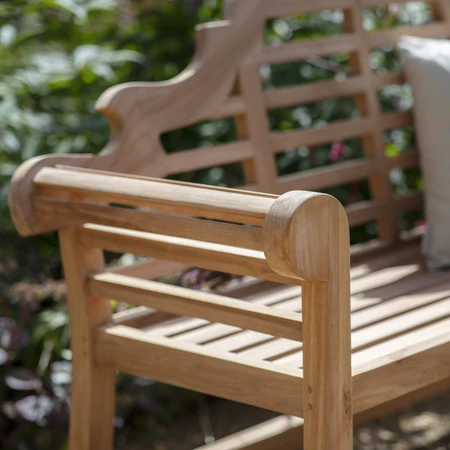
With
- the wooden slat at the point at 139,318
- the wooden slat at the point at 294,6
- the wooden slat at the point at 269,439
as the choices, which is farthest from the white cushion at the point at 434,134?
the wooden slat at the point at 139,318

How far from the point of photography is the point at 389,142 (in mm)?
2713

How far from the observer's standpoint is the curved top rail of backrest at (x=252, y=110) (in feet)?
5.96

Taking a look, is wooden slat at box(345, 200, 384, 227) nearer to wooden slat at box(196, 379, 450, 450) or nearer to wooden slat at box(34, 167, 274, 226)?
wooden slat at box(196, 379, 450, 450)

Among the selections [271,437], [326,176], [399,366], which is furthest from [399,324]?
[326,176]

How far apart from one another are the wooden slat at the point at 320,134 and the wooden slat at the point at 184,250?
0.55m

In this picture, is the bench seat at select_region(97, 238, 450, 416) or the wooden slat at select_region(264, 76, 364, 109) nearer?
the bench seat at select_region(97, 238, 450, 416)

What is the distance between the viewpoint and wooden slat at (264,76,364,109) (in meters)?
2.08

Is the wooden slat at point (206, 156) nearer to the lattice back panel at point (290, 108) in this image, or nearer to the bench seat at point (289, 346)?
the lattice back panel at point (290, 108)

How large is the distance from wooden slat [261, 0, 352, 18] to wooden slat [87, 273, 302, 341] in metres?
0.73

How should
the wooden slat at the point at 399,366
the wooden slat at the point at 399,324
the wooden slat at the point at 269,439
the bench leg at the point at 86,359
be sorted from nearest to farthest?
the wooden slat at the point at 399,366
the wooden slat at the point at 399,324
the bench leg at the point at 86,359
the wooden slat at the point at 269,439

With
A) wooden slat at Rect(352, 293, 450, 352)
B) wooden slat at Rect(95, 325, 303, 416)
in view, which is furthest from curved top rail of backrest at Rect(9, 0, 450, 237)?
wooden slat at Rect(352, 293, 450, 352)

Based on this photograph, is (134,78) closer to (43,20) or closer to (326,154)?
(43,20)

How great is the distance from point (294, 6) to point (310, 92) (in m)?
0.20

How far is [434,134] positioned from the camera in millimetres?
2049
